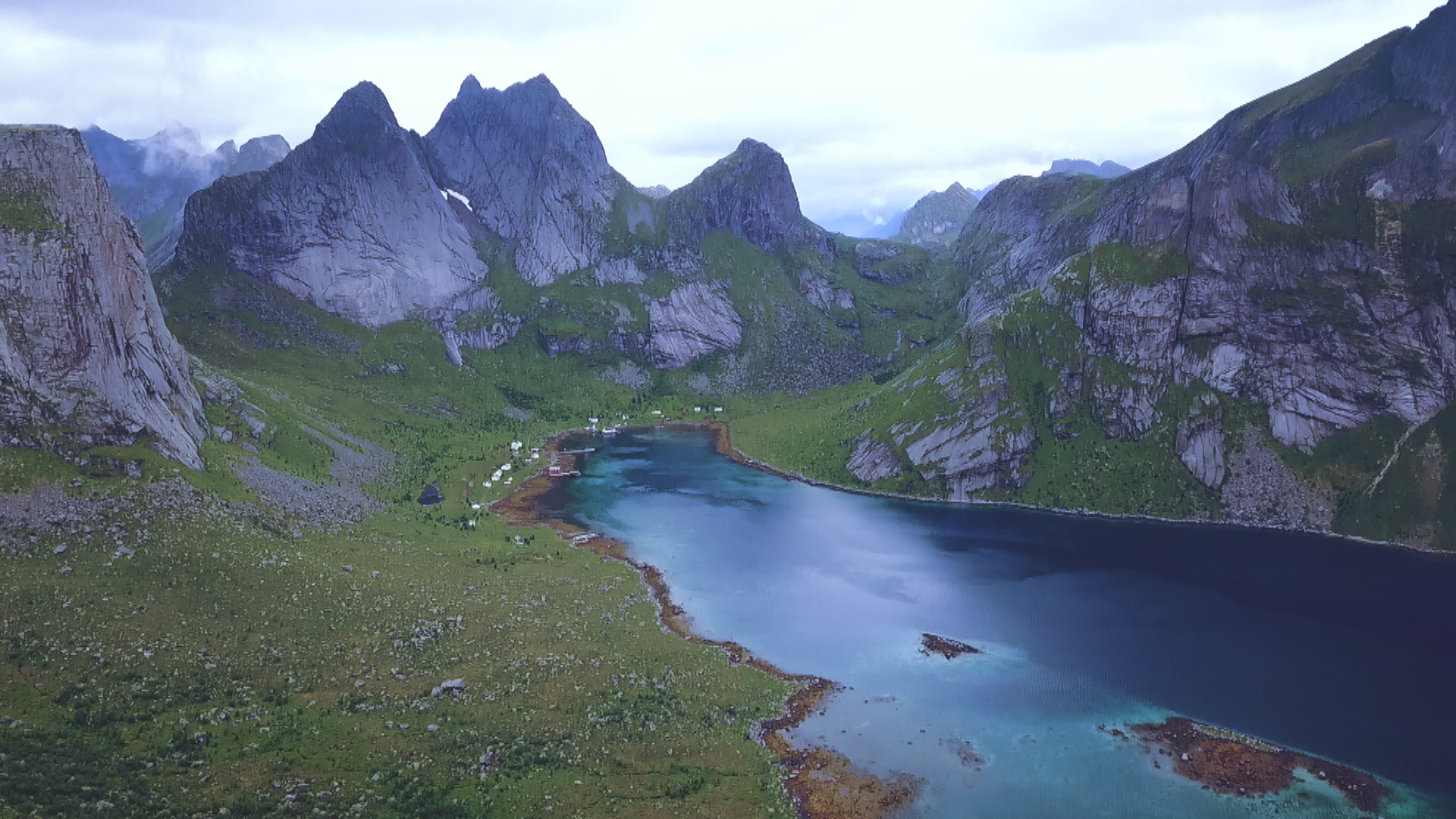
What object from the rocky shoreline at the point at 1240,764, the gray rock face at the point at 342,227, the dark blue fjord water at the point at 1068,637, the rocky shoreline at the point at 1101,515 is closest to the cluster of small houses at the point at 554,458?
the dark blue fjord water at the point at 1068,637

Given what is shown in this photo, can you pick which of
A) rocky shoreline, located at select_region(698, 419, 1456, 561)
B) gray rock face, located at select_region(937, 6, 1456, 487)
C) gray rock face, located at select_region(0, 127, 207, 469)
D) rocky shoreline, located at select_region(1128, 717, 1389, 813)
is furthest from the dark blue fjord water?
gray rock face, located at select_region(0, 127, 207, 469)

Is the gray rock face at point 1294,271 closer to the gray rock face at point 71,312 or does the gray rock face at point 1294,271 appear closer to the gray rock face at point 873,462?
the gray rock face at point 873,462

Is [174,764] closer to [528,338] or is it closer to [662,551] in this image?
[662,551]

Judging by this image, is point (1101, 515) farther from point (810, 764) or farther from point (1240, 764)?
point (810, 764)

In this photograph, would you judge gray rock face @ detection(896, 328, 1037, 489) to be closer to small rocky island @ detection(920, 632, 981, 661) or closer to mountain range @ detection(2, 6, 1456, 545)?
mountain range @ detection(2, 6, 1456, 545)

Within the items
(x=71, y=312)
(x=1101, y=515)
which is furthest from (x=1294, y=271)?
(x=71, y=312)
